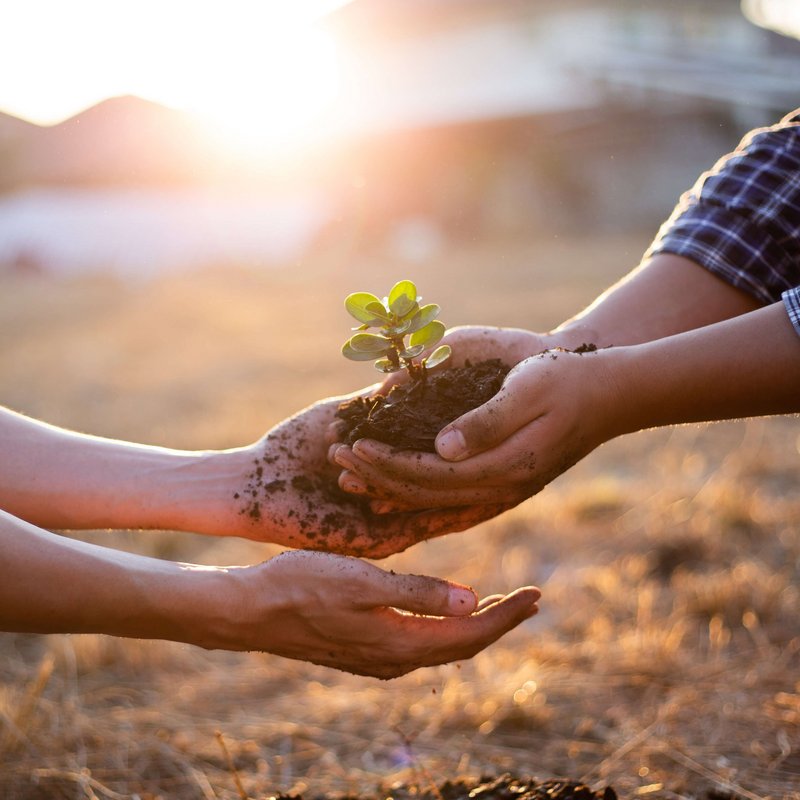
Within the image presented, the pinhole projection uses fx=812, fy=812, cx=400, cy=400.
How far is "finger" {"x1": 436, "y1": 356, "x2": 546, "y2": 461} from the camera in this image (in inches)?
58.0

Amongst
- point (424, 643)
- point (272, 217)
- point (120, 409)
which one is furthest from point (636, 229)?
point (424, 643)

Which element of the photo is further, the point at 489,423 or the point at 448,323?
the point at 448,323

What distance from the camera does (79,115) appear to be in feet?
75.7

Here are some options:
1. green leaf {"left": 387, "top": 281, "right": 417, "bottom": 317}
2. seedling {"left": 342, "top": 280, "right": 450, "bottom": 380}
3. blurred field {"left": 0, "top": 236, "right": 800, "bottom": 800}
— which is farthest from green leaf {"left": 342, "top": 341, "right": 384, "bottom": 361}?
blurred field {"left": 0, "top": 236, "right": 800, "bottom": 800}

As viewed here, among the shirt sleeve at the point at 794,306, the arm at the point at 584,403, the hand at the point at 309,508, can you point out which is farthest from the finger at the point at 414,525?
the shirt sleeve at the point at 794,306

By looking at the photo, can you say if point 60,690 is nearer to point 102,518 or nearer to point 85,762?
point 85,762

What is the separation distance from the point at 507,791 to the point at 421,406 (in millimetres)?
727

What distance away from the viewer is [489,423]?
1474mm

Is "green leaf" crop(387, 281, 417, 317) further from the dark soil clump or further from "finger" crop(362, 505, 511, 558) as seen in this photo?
"finger" crop(362, 505, 511, 558)

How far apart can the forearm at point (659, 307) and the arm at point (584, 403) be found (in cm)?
38

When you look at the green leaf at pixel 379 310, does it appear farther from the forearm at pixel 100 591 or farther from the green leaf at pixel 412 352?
the forearm at pixel 100 591

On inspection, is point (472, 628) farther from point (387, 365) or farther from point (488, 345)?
point (488, 345)

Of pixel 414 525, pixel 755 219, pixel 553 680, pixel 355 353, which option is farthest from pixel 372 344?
pixel 553 680

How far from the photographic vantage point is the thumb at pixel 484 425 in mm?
1473
